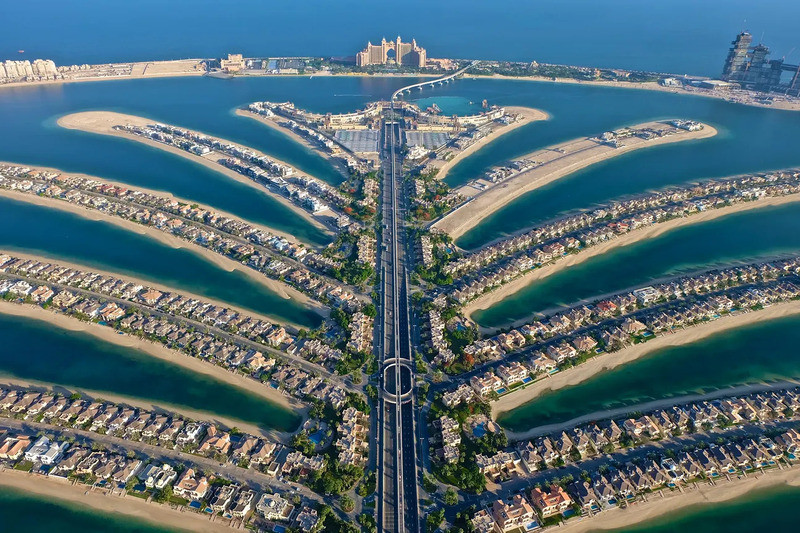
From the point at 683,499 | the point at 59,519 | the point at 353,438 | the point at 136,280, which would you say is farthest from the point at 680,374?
the point at 136,280

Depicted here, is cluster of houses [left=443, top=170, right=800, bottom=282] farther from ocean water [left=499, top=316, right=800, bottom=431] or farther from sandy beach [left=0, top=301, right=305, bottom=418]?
sandy beach [left=0, top=301, right=305, bottom=418]

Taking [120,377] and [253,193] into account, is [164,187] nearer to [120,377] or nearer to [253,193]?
[253,193]

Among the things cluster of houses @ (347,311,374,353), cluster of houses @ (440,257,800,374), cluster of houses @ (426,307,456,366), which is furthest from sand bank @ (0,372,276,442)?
cluster of houses @ (440,257,800,374)

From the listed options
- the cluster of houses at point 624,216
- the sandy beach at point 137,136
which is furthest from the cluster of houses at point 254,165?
the cluster of houses at point 624,216

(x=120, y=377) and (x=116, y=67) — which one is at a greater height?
(x=116, y=67)

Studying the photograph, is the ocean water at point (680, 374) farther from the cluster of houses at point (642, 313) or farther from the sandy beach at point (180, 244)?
the sandy beach at point (180, 244)

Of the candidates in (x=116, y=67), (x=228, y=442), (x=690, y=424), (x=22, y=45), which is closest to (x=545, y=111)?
(x=690, y=424)
